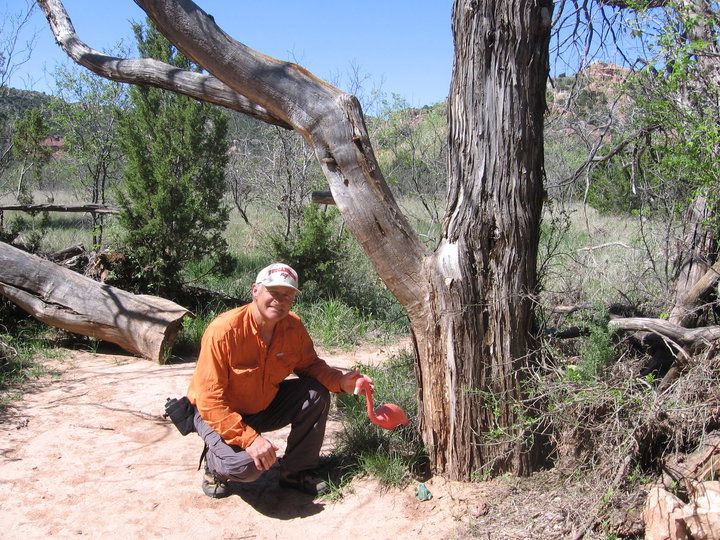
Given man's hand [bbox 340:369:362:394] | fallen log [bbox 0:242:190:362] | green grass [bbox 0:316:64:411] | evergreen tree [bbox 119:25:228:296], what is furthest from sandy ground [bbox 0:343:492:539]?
evergreen tree [bbox 119:25:228:296]

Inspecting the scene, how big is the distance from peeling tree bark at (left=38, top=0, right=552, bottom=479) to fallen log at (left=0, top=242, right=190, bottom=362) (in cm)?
309

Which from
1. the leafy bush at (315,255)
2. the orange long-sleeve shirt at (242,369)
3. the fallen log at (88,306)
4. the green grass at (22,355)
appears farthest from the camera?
the leafy bush at (315,255)

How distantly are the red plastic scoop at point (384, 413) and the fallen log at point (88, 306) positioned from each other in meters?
2.96

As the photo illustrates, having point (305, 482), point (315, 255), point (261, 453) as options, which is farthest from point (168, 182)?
point (261, 453)

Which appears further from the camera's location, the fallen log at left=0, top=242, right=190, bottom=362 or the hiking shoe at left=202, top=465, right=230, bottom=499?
the fallen log at left=0, top=242, right=190, bottom=362

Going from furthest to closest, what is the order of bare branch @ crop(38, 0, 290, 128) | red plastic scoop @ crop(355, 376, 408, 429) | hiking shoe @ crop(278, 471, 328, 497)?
bare branch @ crop(38, 0, 290, 128), hiking shoe @ crop(278, 471, 328, 497), red plastic scoop @ crop(355, 376, 408, 429)

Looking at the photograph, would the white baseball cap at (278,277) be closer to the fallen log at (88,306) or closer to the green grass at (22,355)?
the green grass at (22,355)

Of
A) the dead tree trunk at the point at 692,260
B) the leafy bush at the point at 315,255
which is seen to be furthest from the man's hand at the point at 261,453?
the leafy bush at the point at 315,255

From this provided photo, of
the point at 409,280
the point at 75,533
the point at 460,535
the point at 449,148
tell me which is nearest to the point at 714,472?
the point at 460,535

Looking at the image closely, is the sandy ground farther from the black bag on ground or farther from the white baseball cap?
the white baseball cap

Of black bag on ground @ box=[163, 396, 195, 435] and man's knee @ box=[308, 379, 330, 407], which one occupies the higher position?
man's knee @ box=[308, 379, 330, 407]

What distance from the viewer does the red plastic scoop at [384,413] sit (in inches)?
153

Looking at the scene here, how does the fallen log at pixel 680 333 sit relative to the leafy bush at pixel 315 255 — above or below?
below

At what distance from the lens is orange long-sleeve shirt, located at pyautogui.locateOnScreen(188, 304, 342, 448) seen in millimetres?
3643
